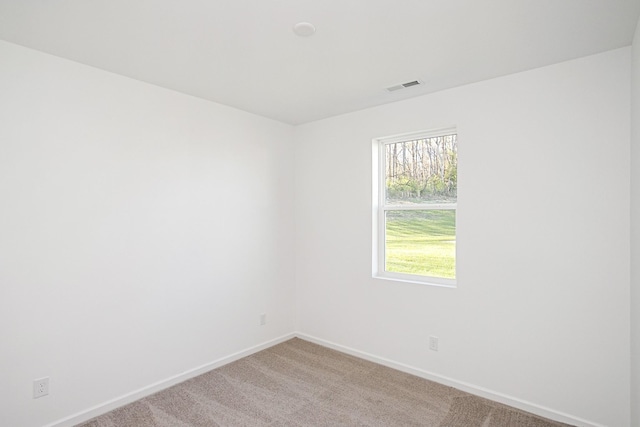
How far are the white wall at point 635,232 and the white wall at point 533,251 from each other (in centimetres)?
10

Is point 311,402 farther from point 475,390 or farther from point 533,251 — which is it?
point 533,251

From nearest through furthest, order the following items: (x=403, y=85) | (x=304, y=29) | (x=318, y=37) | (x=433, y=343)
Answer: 1. (x=304, y=29)
2. (x=318, y=37)
3. (x=403, y=85)
4. (x=433, y=343)

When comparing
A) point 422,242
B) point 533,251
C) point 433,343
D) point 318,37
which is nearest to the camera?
point 318,37

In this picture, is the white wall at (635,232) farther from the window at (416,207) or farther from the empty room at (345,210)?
the window at (416,207)

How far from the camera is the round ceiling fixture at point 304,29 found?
1994mm

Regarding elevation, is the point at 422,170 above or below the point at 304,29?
below

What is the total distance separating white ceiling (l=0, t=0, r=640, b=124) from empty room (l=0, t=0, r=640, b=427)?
0.02 metres

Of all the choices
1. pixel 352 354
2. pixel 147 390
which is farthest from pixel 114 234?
pixel 352 354

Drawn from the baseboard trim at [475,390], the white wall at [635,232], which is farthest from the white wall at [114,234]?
the white wall at [635,232]

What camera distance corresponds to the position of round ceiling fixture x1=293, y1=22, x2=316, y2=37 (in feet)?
6.54

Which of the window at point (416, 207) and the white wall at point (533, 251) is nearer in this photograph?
the white wall at point (533, 251)

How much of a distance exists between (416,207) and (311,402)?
1956mm

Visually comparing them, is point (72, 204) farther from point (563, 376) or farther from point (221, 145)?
point (563, 376)

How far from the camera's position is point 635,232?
6.72 ft
